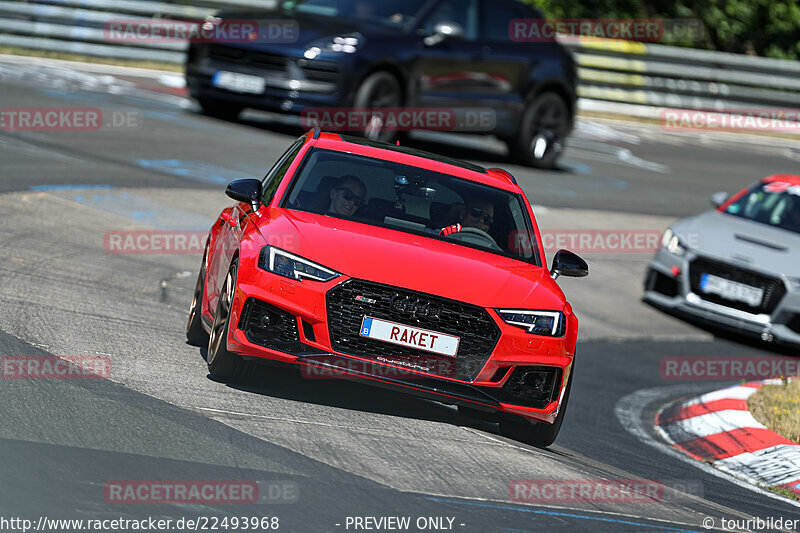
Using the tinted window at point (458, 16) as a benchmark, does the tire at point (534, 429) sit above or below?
below

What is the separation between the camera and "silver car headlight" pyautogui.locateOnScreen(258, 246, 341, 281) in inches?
271

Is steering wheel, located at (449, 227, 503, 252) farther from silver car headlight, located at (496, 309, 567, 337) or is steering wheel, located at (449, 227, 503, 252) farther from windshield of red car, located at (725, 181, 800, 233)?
windshield of red car, located at (725, 181, 800, 233)

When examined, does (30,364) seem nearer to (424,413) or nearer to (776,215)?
(424,413)

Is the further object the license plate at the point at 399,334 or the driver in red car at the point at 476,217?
the driver in red car at the point at 476,217

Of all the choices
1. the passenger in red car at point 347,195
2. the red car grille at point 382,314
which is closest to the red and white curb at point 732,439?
the red car grille at point 382,314

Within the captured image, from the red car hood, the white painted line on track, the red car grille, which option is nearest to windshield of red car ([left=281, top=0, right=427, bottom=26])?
the white painted line on track

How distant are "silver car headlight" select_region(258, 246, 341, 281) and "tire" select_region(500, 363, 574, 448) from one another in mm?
1325

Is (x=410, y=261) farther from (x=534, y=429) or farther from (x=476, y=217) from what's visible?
(x=534, y=429)

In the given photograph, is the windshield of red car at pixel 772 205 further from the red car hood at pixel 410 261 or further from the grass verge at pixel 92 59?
the grass verge at pixel 92 59

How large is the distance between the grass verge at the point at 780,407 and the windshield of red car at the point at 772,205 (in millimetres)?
3727

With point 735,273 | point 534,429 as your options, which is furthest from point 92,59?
point 534,429

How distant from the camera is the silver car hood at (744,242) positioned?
1292 centimetres

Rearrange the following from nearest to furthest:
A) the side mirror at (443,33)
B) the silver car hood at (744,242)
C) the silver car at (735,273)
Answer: the silver car at (735,273) < the silver car hood at (744,242) < the side mirror at (443,33)

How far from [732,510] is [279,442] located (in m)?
2.39
